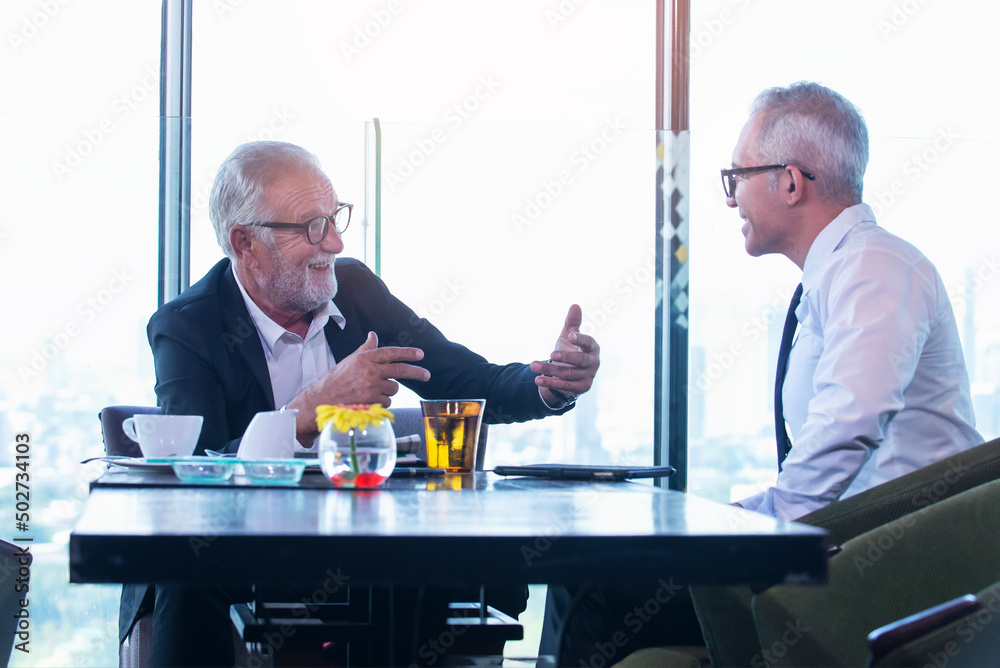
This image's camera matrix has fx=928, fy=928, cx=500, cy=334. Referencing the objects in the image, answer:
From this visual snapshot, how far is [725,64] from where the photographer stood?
11.5ft

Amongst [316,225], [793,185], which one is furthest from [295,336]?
[793,185]

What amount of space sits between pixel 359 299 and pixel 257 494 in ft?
4.55

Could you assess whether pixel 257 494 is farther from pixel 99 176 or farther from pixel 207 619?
pixel 99 176

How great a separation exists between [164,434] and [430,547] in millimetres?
833

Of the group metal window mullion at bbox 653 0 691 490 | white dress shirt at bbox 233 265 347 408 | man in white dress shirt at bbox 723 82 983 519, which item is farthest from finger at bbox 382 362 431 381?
metal window mullion at bbox 653 0 691 490

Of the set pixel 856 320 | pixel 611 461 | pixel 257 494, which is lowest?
pixel 611 461

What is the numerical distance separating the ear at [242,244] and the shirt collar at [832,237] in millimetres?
1319

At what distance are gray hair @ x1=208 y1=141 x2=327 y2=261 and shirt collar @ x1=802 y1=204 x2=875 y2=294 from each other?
1.21 metres

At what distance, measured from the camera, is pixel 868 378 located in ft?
4.64

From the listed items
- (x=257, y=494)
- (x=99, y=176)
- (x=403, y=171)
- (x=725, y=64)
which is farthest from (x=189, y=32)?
(x=257, y=494)

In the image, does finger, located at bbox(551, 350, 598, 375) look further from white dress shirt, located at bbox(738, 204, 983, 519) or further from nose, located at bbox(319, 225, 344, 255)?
nose, located at bbox(319, 225, 344, 255)

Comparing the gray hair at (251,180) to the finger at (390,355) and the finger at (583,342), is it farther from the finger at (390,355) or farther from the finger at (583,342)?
the finger at (583,342)

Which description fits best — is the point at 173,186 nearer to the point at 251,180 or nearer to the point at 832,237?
the point at 251,180

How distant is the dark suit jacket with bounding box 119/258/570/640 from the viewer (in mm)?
1907
